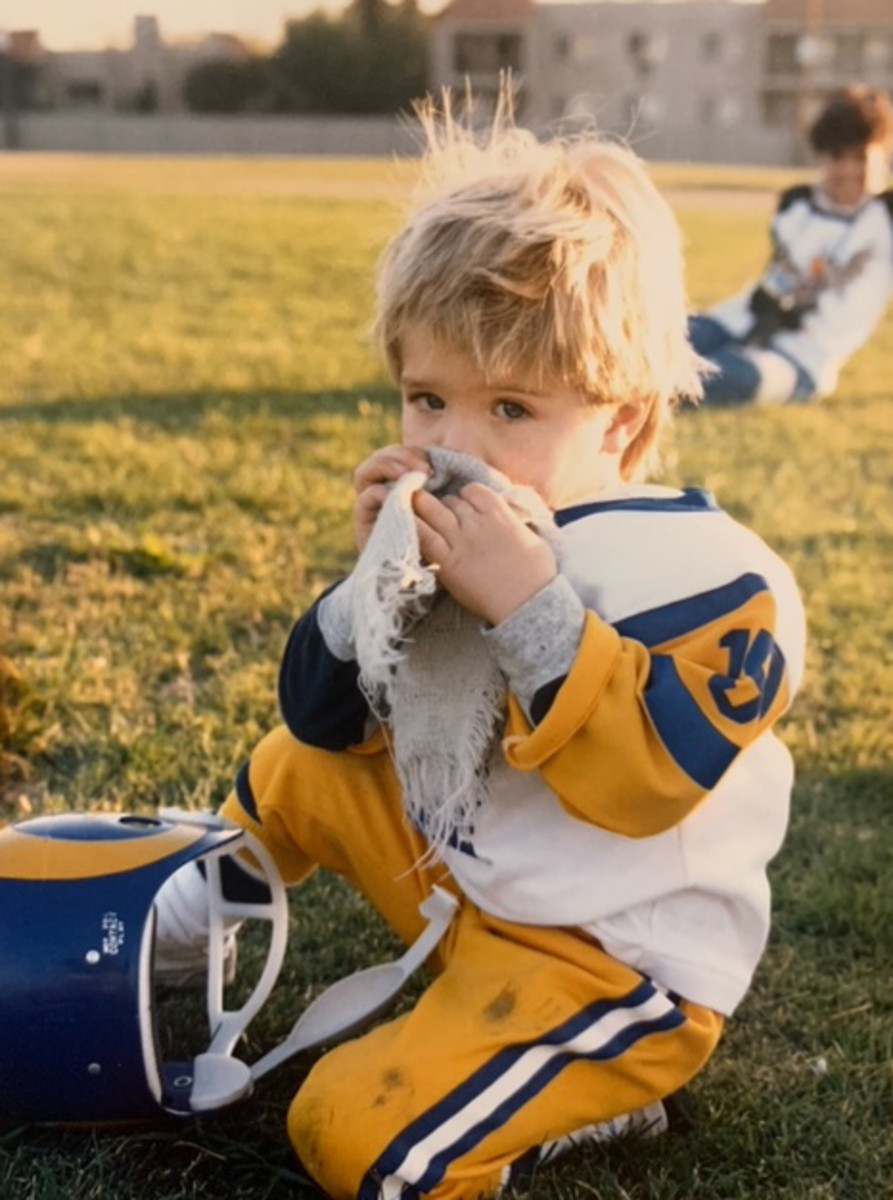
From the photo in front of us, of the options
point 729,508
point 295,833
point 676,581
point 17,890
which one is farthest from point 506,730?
point 729,508

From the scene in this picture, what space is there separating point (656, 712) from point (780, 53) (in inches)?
1886

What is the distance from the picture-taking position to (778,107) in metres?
44.9

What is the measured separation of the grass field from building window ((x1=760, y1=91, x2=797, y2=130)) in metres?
37.5

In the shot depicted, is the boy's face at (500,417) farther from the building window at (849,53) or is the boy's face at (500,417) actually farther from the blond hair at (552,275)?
the building window at (849,53)

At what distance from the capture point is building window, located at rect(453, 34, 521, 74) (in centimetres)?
3766

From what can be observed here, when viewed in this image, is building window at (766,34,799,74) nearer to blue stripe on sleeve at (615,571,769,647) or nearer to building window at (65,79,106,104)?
building window at (65,79,106,104)

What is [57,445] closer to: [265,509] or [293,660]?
[265,509]

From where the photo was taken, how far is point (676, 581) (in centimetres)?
190

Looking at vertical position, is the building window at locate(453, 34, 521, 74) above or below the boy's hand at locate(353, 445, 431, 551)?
above

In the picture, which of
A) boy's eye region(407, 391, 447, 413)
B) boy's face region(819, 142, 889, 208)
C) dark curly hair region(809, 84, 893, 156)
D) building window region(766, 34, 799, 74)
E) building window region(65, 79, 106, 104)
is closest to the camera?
boy's eye region(407, 391, 447, 413)

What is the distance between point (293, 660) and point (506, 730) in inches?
14.6

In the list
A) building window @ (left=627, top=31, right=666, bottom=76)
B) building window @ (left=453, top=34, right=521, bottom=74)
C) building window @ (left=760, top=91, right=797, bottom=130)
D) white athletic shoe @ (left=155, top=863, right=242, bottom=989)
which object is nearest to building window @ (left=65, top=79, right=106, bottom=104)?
building window @ (left=453, top=34, right=521, bottom=74)

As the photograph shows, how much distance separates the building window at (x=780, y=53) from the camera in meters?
45.6

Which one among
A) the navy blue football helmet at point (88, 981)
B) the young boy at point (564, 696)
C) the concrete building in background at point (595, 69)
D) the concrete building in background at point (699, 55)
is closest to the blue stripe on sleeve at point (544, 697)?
the young boy at point (564, 696)
